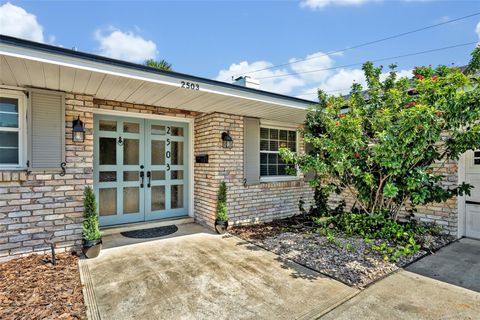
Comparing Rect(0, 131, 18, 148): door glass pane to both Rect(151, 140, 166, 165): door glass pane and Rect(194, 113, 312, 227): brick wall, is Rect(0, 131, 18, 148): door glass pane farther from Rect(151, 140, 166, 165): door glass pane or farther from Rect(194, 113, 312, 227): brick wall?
Rect(194, 113, 312, 227): brick wall

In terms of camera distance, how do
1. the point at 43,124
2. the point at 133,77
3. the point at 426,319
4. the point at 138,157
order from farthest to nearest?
1. the point at 138,157
2. the point at 43,124
3. the point at 133,77
4. the point at 426,319

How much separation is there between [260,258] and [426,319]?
1925 mm

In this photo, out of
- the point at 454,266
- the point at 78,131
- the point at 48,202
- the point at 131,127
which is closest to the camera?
the point at 454,266

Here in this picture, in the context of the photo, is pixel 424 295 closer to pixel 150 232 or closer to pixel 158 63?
pixel 150 232

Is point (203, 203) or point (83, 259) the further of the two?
Answer: point (203, 203)

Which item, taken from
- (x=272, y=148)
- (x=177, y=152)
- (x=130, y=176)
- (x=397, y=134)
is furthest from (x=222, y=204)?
(x=397, y=134)

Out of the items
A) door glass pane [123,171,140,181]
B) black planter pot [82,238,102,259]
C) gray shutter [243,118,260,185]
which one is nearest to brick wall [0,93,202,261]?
black planter pot [82,238,102,259]

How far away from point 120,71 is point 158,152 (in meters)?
2.43

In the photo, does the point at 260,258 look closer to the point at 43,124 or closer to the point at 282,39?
the point at 43,124

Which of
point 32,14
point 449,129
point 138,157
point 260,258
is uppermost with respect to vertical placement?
point 32,14

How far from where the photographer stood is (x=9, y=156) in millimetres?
3354

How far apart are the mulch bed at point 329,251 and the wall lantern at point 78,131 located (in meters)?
3.07

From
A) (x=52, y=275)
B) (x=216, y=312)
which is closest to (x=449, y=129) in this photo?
(x=216, y=312)

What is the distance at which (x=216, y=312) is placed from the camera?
224 centimetres
